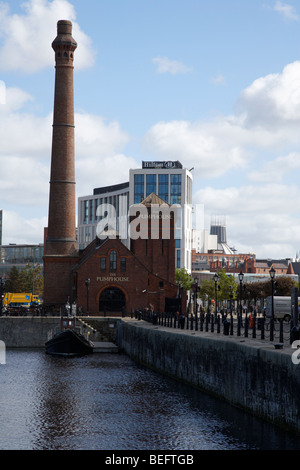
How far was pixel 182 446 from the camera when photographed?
1013 inches

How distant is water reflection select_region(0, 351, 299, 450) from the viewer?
2612 centimetres

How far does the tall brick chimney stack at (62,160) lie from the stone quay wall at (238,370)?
1382 inches

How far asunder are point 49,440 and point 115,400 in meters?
9.33

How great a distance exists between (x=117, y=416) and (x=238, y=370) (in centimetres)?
578

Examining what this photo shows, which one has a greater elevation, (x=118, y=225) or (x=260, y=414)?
(x=118, y=225)

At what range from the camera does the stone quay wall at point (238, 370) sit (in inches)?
987

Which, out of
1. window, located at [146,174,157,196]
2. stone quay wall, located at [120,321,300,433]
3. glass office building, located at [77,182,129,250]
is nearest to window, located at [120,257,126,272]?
stone quay wall, located at [120,321,300,433]

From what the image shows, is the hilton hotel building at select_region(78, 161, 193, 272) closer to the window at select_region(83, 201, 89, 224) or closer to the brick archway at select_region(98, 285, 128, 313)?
the window at select_region(83, 201, 89, 224)

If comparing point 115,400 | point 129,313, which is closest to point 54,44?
point 129,313

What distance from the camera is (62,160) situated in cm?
7988

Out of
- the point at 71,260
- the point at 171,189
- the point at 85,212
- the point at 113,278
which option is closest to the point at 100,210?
the point at 85,212

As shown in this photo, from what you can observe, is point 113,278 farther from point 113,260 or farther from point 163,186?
point 163,186

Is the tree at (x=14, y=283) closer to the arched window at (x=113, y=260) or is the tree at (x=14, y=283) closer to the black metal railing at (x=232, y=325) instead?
the arched window at (x=113, y=260)

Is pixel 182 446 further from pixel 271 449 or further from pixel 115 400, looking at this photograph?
pixel 115 400
